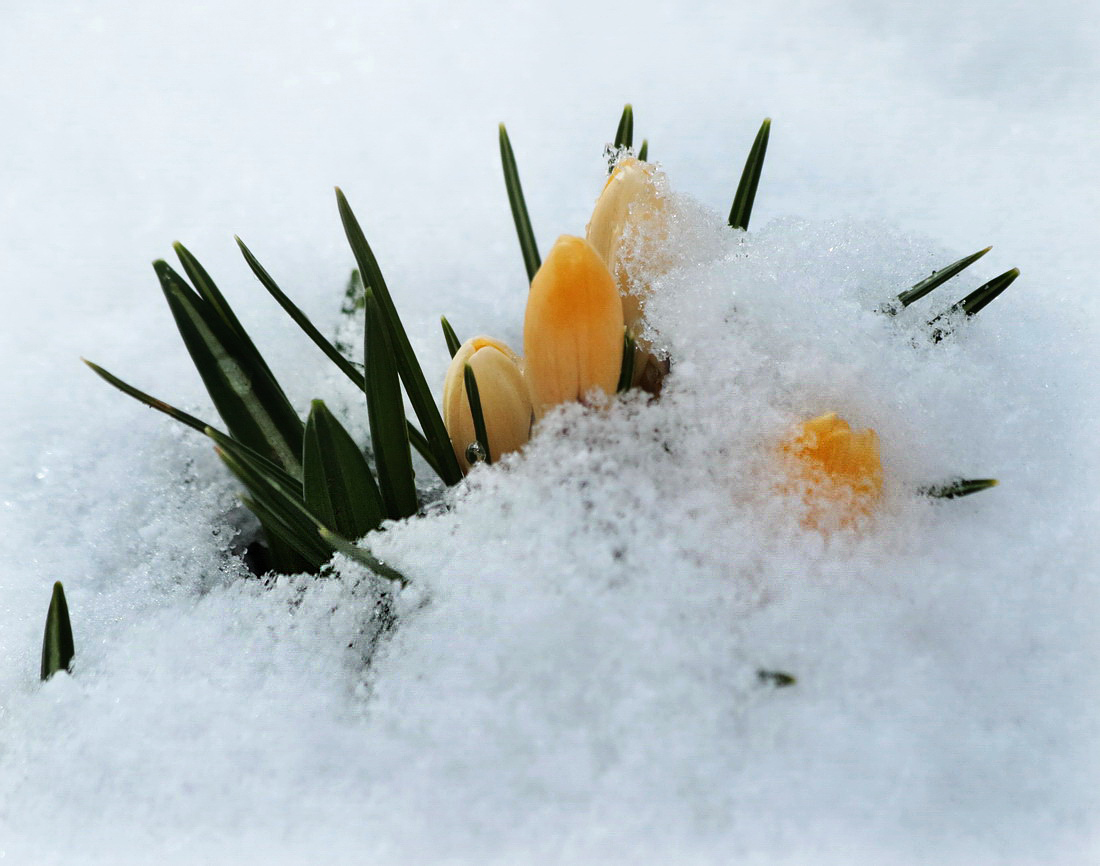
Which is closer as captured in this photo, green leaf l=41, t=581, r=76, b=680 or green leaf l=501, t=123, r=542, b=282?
green leaf l=41, t=581, r=76, b=680

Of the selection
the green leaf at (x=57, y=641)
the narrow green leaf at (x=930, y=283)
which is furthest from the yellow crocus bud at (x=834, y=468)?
the green leaf at (x=57, y=641)

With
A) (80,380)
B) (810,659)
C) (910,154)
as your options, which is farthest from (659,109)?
(810,659)

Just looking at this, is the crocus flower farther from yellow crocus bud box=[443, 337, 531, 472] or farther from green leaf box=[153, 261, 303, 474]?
green leaf box=[153, 261, 303, 474]

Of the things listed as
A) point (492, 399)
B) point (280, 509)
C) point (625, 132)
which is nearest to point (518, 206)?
point (625, 132)

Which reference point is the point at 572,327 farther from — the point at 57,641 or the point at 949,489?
the point at 57,641

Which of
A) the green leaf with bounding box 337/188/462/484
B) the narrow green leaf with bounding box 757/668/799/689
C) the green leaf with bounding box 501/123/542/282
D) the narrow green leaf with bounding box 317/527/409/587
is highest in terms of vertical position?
the green leaf with bounding box 501/123/542/282

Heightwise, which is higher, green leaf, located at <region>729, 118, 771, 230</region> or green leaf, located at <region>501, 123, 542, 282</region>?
green leaf, located at <region>501, 123, 542, 282</region>

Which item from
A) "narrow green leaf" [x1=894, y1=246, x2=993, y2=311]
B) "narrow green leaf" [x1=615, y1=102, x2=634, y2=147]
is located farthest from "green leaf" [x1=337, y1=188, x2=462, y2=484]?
"narrow green leaf" [x1=894, y1=246, x2=993, y2=311]
